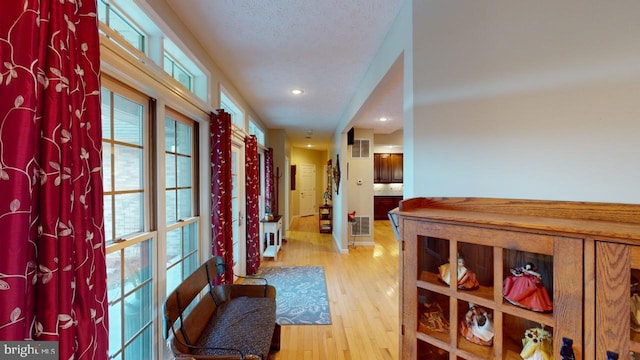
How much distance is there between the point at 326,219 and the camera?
7219mm

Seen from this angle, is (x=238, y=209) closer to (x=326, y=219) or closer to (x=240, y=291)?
(x=240, y=291)

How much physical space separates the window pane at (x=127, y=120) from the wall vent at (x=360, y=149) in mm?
4651

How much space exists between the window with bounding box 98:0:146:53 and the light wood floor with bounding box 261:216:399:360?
2.54m

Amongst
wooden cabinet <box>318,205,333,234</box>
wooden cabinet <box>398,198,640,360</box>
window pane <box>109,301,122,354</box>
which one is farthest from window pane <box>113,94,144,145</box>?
wooden cabinet <box>318,205,333,234</box>

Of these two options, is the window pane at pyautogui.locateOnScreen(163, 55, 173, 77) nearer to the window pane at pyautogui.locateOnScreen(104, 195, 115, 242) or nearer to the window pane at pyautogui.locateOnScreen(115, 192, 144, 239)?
the window pane at pyautogui.locateOnScreen(115, 192, 144, 239)

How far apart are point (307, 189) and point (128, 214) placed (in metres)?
8.80

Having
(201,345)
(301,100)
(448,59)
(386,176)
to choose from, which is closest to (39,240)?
(201,345)

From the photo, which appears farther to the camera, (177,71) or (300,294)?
(300,294)

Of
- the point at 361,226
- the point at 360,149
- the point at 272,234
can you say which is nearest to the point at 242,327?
the point at 272,234

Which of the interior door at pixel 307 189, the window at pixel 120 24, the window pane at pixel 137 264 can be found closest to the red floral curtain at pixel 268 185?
the window pane at pixel 137 264

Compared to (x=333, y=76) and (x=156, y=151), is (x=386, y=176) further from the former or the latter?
(x=156, y=151)

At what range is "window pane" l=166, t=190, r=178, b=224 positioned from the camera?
2.05 metres

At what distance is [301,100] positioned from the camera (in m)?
3.99

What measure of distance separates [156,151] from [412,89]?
68.0 inches
